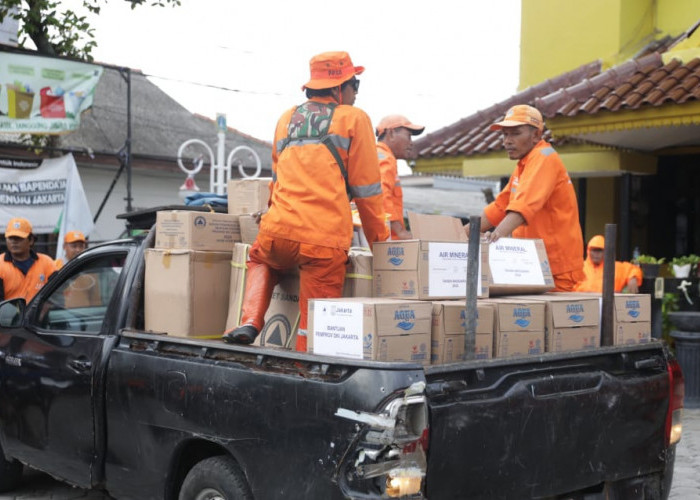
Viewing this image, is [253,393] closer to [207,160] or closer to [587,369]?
[587,369]

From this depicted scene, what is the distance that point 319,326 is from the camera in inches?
145

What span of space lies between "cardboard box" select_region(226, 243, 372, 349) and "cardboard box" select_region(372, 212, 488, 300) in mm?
119

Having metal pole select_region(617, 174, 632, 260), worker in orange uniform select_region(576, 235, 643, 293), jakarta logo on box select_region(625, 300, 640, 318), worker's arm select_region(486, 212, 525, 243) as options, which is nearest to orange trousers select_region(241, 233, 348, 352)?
worker's arm select_region(486, 212, 525, 243)

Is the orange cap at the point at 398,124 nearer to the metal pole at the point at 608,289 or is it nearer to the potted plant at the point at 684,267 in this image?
the metal pole at the point at 608,289

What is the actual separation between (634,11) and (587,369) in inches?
371

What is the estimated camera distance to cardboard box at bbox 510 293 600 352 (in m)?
4.06

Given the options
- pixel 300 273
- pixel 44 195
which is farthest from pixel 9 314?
pixel 44 195

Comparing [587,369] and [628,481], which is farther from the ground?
[587,369]

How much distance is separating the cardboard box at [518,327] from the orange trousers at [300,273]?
30.2 inches

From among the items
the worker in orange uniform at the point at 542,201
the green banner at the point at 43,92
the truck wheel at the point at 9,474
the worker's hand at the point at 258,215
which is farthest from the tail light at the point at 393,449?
the green banner at the point at 43,92

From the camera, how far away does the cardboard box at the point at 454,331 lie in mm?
3721

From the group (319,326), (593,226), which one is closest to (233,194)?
(319,326)

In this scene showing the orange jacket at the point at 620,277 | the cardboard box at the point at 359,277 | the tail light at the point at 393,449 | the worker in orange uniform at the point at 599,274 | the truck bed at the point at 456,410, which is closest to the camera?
the tail light at the point at 393,449

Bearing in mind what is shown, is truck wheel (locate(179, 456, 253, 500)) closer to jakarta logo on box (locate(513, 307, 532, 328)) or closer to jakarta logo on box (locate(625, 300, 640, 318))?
jakarta logo on box (locate(513, 307, 532, 328))
